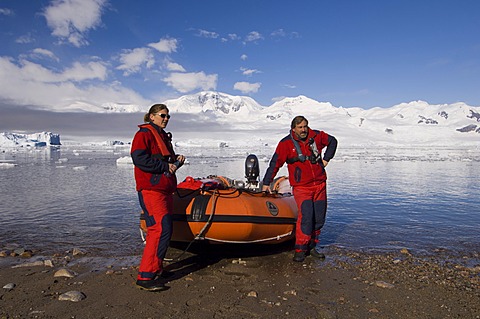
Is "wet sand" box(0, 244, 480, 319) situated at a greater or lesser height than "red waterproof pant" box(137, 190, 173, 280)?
lesser

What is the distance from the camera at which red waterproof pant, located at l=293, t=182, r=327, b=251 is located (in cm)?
436

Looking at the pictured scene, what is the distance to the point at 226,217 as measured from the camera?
4.14 metres

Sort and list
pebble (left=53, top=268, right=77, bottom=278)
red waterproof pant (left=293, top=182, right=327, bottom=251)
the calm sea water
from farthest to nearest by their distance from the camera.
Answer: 1. the calm sea water
2. red waterproof pant (left=293, top=182, right=327, bottom=251)
3. pebble (left=53, top=268, right=77, bottom=278)

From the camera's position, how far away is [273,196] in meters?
4.98

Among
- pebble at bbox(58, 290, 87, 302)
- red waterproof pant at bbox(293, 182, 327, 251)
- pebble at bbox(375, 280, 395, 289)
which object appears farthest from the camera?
red waterproof pant at bbox(293, 182, 327, 251)

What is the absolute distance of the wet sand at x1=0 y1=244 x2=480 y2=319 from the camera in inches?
114

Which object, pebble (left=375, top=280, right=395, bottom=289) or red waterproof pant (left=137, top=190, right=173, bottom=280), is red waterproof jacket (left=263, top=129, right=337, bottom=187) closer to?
pebble (left=375, top=280, right=395, bottom=289)

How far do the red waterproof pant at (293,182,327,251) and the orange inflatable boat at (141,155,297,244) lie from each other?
0.29 metres

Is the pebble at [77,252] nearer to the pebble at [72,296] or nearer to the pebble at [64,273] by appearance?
the pebble at [64,273]

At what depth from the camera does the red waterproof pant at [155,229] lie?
3420 millimetres

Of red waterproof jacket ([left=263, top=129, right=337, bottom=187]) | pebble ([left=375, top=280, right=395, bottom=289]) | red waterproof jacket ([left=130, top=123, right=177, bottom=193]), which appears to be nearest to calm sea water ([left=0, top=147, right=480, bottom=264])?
red waterproof jacket ([left=263, top=129, right=337, bottom=187])

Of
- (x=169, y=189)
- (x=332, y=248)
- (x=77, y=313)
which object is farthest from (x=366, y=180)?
(x=77, y=313)

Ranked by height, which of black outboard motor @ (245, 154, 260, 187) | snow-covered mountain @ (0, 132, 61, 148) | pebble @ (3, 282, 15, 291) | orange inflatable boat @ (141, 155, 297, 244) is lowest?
pebble @ (3, 282, 15, 291)

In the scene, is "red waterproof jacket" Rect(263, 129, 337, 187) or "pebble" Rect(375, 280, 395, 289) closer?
"pebble" Rect(375, 280, 395, 289)
